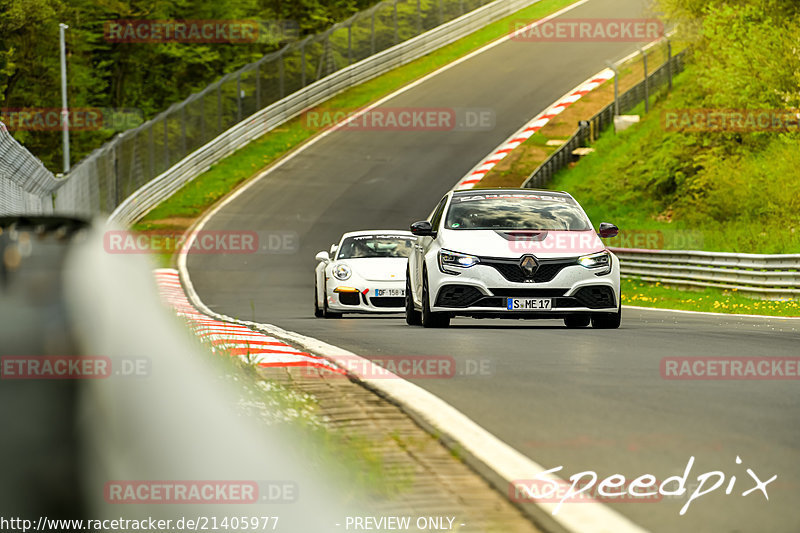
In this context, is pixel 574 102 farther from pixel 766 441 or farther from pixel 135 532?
pixel 135 532

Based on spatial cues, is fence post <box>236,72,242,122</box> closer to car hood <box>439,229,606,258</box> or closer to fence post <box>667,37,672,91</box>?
fence post <box>667,37,672,91</box>

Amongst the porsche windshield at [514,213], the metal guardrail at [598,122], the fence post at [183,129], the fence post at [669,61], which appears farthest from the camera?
the fence post at [669,61]

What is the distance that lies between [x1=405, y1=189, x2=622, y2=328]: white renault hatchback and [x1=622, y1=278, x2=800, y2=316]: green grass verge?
6.37m

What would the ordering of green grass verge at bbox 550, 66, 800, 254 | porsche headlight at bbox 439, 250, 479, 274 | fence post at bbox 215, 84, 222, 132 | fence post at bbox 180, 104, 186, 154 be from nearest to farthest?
1. porsche headlight at bbox 439, 250, 479, 274
2. green grass verge at bbox 550, 66, 800, 254
3. fence post at bbox 180, 104, 186, 154
4. fence post at bbox 215, 84, 222, 132

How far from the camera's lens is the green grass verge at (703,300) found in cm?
2033

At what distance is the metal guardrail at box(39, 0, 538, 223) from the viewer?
3594 centimetres

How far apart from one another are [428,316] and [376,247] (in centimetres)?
592

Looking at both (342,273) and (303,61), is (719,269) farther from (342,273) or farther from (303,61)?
(303,61)

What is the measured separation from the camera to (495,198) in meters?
15.4

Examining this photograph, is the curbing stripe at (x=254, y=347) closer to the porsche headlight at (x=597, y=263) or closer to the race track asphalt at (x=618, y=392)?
the race track asphalt at (x=618, y=392)

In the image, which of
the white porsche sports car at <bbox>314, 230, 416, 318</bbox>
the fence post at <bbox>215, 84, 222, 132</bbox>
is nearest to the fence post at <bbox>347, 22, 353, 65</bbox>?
the fence post at <bbox>215, 84, 222, 132</bbox>

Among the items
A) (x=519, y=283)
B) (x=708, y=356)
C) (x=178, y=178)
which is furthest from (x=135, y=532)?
(x=178, y=178)

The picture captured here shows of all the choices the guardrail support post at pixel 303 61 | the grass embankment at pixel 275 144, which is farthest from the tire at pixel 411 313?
the guardrail support post at pixel 303 61

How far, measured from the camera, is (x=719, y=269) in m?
23.4
